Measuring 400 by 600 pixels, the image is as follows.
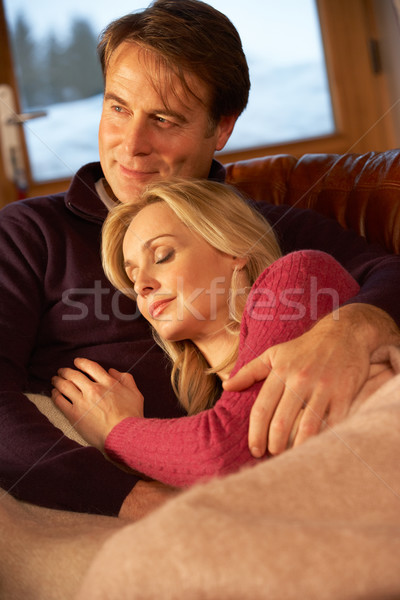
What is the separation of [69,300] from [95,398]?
25 centimetres

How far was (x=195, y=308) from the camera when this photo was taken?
1235 mm

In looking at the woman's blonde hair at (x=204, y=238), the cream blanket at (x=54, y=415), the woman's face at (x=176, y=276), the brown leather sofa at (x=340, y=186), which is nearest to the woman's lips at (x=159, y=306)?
the woman's face at (x=176, y=276)

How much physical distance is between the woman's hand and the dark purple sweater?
0.15ft

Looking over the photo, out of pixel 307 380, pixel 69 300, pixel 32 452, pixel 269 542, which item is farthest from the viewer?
pixel 69 300

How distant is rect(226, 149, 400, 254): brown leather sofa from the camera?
163 centimetres

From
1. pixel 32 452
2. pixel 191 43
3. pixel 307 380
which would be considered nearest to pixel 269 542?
pixel 307 380

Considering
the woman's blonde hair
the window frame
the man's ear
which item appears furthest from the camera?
the window frame

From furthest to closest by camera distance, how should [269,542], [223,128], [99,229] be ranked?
[223,128]
[99,229]
[269,542]

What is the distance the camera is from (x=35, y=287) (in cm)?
139

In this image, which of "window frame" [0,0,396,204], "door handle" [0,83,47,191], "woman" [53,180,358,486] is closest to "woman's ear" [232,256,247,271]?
"woman" [53,180,358,486]

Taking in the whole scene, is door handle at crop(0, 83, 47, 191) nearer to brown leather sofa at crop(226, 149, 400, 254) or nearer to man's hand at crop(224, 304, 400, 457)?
brown leather sofa at crop(226, 149, 400, 254)

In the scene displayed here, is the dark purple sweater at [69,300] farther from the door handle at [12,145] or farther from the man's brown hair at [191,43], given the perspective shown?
the door handle at [12,145]

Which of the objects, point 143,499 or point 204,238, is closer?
point 143,499

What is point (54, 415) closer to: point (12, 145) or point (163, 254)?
point (163, 254)
